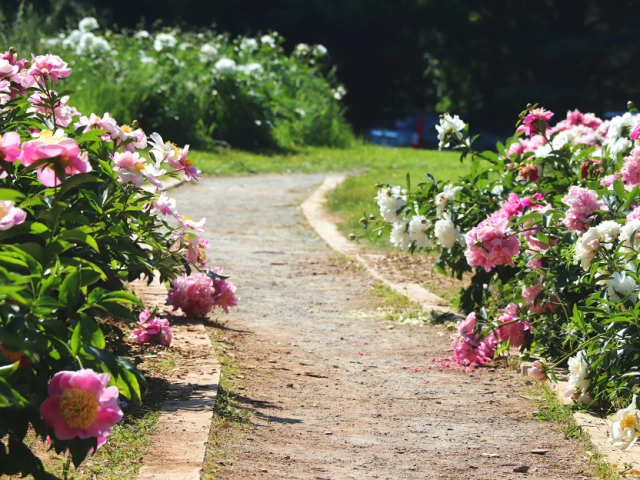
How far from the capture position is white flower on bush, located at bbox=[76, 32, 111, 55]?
556 inches

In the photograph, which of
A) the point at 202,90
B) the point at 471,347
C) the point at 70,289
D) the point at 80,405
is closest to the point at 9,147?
the point at 70,289

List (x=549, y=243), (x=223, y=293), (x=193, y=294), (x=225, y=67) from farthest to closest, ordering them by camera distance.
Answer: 1. (x=225, y=67)
2. (x=223, y=293)
3. (x=193, y=294)
4. (x=549, y=243)

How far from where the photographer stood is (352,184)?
1098 cm

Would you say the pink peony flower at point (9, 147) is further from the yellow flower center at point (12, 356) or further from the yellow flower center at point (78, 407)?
the yellow flower center at point (78, 407)

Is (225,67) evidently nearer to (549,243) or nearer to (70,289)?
(549,243)

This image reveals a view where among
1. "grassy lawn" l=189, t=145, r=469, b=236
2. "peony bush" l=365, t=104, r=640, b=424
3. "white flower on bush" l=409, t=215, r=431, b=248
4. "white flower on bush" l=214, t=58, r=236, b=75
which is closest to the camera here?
"peony bush" l=365, t=104, r=640, b=424

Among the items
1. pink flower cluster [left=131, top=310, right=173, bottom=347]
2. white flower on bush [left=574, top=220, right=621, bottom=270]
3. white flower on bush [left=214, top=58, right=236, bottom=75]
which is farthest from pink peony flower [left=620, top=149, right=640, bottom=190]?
white flower on bush [left=214, top=58, right=236, bottom=75]

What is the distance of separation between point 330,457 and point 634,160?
1.98 m

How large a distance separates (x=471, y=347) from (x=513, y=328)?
0.78 feet

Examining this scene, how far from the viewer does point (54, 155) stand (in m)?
2.54

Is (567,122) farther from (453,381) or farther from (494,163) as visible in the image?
(453,381)

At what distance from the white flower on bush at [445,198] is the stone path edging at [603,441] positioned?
4.73 ft

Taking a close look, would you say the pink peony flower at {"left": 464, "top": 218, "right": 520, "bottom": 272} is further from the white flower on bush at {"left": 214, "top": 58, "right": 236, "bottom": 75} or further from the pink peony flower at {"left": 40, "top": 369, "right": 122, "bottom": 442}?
the white flower on bush at {"left": 214, "top": 58, "right": 236, "bottom": 75}

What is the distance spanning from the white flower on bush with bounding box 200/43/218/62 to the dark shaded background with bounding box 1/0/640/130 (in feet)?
37.1
